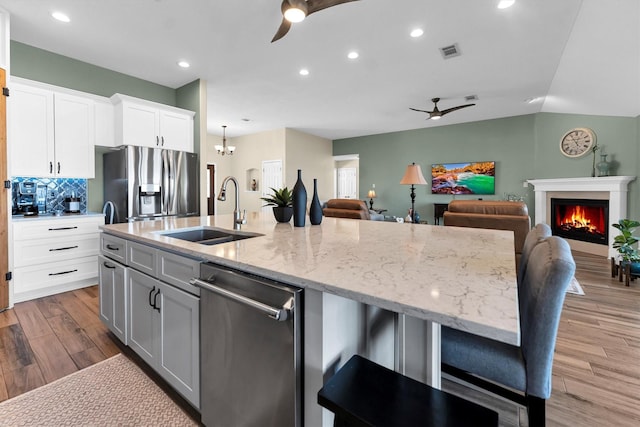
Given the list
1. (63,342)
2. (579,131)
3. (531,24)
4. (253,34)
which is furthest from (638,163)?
(63,342)

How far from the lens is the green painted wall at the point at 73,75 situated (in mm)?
3242

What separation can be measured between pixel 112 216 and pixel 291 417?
3771mm

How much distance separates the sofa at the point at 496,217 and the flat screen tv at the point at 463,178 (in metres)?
3.53

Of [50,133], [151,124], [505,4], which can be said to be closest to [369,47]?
[505,4]

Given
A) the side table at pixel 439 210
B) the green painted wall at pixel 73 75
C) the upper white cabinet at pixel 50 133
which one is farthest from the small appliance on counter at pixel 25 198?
the side table at pixel 439 210

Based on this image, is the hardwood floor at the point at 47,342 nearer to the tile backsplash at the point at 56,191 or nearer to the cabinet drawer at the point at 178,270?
the cabinet drawer at the point at 178,270

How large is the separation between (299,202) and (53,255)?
10.1ft

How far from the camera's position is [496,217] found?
136 inches

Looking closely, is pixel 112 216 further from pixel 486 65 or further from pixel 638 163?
pixel 638 163

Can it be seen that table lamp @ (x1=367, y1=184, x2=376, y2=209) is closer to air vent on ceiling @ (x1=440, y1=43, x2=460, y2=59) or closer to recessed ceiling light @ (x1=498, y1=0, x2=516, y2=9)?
air vent on ceiling @ (x1=440, y1=43, x2=460, y2=59)

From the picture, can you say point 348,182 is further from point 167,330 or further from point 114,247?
point 167,330

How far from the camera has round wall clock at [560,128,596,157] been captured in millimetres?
5258

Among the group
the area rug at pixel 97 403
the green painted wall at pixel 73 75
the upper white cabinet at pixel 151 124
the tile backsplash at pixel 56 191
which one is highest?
the green painted wall at pixel 73 75

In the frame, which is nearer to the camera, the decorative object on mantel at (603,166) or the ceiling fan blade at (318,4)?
the ceiling fan blade at (318,4)
